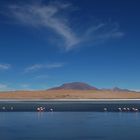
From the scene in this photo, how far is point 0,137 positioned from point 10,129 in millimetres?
5943

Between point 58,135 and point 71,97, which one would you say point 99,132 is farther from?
point 71,97

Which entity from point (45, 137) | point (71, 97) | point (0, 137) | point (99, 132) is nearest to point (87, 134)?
point (99, 132)

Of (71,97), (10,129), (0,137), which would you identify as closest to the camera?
(0,137)

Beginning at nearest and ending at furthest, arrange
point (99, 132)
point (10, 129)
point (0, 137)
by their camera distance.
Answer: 1. point (0, 137)
2. point (99, 132)
3. point (10, 129)

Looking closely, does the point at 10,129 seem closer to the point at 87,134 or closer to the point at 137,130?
the point at 87,134

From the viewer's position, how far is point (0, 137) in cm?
3284

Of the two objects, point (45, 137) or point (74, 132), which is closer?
point (45, 137)

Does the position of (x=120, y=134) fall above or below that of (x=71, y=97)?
below

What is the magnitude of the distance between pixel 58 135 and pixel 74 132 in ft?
8.98

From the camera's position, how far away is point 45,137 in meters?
32.9

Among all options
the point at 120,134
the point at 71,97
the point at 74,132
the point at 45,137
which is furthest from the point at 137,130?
the point at 71,97

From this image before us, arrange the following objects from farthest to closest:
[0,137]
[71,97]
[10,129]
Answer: [71,97], [10,129], [0,137]

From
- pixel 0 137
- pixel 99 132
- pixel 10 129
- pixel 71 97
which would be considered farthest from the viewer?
pixel 71 97

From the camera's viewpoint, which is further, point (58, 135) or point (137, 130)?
point (137, 130)
